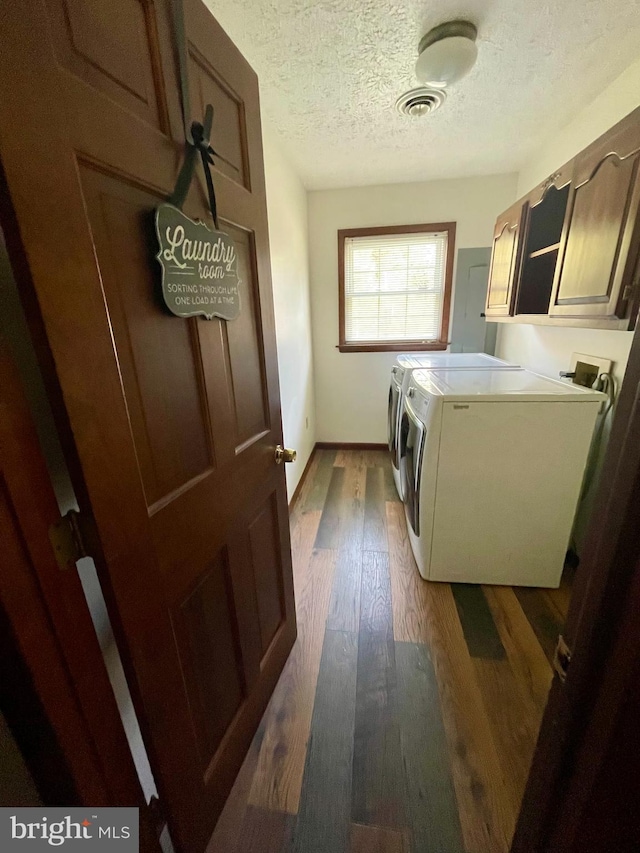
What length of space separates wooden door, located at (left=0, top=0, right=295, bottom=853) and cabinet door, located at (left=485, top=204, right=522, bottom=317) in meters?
1.71

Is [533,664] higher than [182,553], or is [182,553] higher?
[182,553]

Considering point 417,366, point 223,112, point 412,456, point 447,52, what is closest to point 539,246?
point 417,366

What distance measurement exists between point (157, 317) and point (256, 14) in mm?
1391

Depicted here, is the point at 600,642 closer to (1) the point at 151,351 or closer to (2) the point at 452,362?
(1) the point at 151,351

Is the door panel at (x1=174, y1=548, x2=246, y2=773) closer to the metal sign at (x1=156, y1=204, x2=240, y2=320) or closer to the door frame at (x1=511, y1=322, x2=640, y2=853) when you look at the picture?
the metal sign at (x1=156, y1=204, x2=240, y2=320)

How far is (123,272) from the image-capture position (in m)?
0.60

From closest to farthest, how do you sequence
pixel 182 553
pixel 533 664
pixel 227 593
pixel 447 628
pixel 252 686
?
1. pixel 182 553
2. pixel 227 593
3. pixel 252 686
4. pixel 533 664
5. pixel 447 628

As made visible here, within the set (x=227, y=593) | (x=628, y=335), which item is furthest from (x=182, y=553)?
(x=628, y=335)

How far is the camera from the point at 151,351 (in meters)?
0.67

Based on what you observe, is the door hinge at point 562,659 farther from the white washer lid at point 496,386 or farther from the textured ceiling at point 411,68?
the textured ceiling at point 411,68

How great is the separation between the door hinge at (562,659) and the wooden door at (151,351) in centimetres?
74

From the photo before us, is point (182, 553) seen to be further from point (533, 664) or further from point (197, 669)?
point (533, 664)

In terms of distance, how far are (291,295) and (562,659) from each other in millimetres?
2545

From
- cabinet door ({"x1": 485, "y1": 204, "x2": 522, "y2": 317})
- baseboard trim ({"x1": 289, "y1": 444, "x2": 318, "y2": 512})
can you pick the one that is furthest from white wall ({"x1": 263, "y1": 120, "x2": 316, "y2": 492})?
cabinet door ({"x1": 485, "y1": 204, "x2": 522, "y2": 317})
